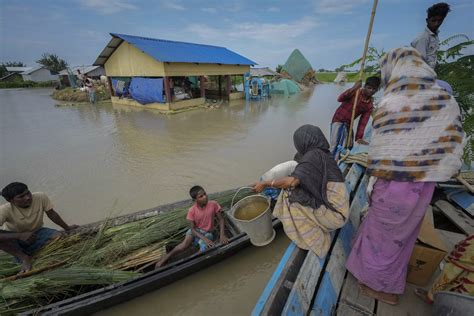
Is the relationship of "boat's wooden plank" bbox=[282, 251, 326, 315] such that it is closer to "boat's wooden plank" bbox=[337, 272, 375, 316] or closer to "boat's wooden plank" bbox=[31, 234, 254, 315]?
"boat's wooden plank" bbox=[337, 272, 375, 316]

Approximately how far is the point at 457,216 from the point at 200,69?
46.4 ft

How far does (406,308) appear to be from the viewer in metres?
1.65

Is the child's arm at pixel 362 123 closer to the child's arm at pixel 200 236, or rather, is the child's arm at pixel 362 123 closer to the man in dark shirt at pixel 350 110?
the man in dark shirt at pixel 350 110

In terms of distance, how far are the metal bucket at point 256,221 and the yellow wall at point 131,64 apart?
11630 millimetres

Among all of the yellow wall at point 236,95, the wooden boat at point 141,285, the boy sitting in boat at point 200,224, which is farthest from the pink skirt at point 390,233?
the yellow wall at point 236,95

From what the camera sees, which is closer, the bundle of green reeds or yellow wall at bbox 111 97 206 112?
the bundle of green reeds

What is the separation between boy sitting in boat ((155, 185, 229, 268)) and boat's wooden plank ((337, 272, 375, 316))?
1.42 metres

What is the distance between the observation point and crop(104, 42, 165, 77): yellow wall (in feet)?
41.7

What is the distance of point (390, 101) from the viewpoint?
1402 mm

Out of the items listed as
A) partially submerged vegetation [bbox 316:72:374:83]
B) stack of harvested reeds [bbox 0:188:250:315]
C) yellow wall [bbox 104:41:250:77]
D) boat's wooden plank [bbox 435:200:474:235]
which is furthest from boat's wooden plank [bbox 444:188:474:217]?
yellow wall [bbox 104:41:250:77]

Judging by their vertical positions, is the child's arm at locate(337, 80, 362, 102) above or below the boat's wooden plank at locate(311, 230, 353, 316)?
above

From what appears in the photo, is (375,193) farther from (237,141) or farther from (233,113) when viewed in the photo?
(233,113)

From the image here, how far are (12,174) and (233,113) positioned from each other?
9.45 metres

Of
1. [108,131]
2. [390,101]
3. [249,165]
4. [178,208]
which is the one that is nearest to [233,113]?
[108,131]
